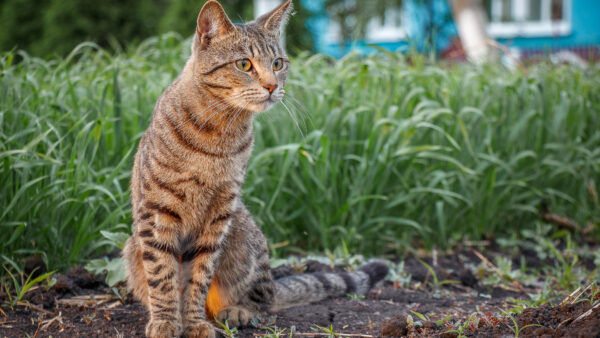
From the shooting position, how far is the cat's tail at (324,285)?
3014mm

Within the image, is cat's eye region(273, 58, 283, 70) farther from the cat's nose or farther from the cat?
the cat's nose

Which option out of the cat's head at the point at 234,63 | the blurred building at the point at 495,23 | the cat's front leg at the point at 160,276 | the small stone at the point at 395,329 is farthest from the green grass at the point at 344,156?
the blurred building at the point at 495,23

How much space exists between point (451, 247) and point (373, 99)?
3.78 feet

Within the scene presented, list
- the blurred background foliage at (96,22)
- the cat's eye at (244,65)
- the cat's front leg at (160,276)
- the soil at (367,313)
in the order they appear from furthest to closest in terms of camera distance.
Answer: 1. the blurred background foliage at (96,22)
2. the cat's eye at (244,65)
3. the cat's front leg at (160,276)
4. the soil at (367,313)

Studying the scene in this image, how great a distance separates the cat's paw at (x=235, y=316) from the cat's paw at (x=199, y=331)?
19cm

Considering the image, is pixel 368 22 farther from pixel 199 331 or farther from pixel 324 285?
pixel 199 331

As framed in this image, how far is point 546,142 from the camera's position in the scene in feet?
15.6

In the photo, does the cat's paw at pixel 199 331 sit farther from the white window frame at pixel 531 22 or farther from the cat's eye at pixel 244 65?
the white window frame at pixel 531 22

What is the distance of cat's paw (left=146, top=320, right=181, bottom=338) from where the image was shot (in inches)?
96.0

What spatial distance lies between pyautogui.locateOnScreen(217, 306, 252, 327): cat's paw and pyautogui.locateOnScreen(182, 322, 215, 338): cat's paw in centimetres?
19

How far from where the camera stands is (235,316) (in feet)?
8.95

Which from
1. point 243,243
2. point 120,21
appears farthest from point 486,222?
point 120,21

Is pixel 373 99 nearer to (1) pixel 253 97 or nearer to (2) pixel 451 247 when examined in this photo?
(2) pixel 451 247

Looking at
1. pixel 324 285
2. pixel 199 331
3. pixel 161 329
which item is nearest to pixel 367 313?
pixel 324 285
